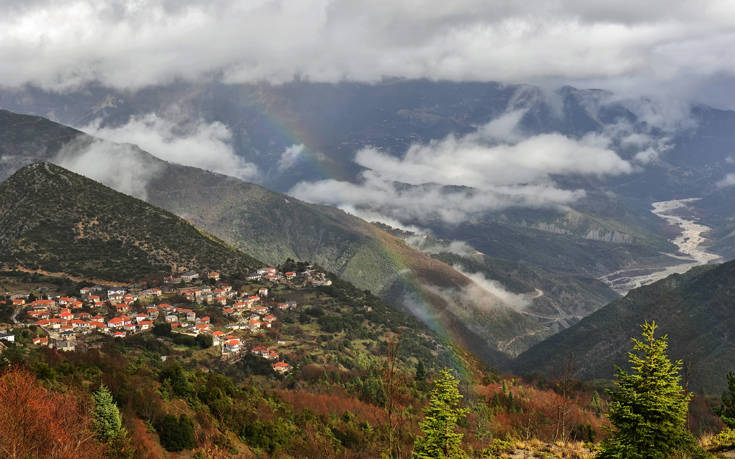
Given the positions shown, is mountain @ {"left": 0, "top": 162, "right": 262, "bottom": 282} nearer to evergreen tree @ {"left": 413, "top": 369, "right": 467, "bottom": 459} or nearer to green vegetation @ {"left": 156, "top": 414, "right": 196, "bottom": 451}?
green vegetation @ {"left": 156, "top": 414, "right": 196, "bottom": 451}

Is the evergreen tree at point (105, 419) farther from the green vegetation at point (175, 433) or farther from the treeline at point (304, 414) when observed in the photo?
the green vegetation at point (175, 433)

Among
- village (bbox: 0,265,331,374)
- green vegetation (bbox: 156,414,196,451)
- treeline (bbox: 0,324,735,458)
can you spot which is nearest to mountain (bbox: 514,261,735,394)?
treeline (bbox: 0,324,735,458)

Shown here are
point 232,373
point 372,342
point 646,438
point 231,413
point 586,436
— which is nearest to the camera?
point 646,438

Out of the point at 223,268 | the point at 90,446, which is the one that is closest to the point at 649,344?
the point at 90,446

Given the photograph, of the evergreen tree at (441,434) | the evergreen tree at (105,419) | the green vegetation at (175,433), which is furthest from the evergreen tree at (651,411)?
the green vegetation at (175,433)

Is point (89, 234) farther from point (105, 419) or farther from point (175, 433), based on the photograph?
point (105, 419)

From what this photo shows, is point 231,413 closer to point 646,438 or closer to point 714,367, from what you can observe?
point 646,438
